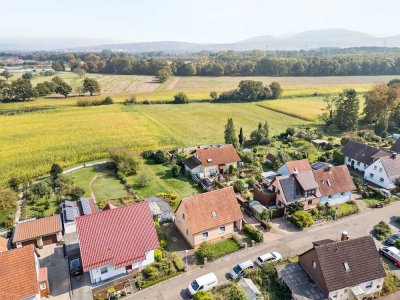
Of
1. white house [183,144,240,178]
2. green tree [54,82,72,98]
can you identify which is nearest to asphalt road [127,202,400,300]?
white house [183,144,240,178]

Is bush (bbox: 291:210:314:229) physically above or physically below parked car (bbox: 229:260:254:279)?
above

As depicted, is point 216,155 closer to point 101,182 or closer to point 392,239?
point 101,182

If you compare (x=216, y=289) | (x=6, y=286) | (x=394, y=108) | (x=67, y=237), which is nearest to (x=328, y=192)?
(x=216, y=289)

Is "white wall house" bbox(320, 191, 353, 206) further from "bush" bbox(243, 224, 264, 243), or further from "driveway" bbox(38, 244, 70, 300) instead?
"driveway" bbox(38, 244, 70, 300)

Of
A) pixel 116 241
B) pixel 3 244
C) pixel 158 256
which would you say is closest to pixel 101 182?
pixel 3 244

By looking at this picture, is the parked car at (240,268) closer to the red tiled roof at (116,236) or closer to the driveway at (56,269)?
the red tiled roof at (116,236)

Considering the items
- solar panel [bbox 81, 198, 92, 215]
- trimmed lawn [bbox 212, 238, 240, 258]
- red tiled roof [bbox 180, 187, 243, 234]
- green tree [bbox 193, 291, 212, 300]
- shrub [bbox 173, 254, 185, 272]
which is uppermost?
red tiled roof [bbox 180, 187, 243, 234]
